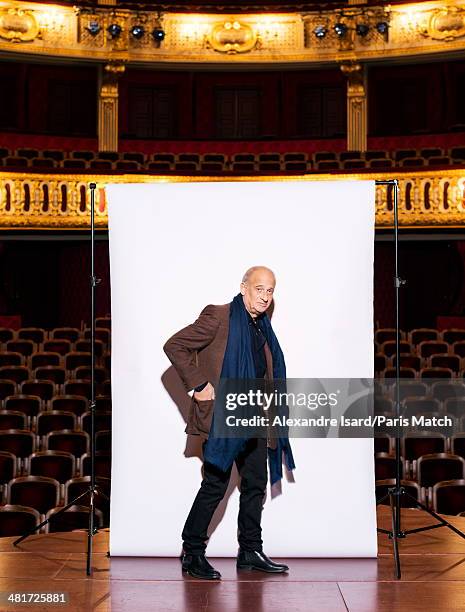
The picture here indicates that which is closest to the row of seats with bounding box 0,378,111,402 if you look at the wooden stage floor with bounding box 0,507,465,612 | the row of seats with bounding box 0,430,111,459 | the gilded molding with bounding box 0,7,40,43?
the row of seats with bounding box 0,430,111,459

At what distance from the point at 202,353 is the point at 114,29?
13041 millimetres

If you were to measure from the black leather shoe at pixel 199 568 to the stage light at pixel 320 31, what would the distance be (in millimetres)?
13535

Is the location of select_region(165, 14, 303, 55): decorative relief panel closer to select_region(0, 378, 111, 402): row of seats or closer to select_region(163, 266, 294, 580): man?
select_region(0, 378, 111, 402): row of seats

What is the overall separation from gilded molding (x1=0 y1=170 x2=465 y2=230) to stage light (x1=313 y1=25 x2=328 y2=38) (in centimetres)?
397

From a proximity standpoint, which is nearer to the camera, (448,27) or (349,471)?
(349,471)

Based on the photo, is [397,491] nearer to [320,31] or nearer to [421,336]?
[421,336]

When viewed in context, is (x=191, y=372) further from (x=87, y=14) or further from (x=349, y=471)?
(x=87, y=14)

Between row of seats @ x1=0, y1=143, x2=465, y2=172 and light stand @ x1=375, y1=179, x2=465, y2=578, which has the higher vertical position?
row of seats @ x1=0, y1=143, x2=465, y2=172

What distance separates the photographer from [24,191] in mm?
13172

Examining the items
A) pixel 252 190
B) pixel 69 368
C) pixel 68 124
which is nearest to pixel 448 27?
pixel 68 124

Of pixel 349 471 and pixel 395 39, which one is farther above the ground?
pixel 395 39

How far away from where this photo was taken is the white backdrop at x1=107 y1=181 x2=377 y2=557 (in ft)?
13.7

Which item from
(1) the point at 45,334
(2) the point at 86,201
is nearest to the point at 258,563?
(1) the point at 45,334

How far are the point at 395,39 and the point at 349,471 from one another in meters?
13.2
